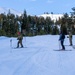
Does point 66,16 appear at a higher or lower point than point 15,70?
higher

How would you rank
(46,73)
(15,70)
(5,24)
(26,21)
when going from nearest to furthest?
(46,73) → (15,70) → (5,24) → (26,21)

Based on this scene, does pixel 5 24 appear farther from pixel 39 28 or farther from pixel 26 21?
pixel 39 28

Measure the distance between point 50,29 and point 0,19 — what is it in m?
13.5

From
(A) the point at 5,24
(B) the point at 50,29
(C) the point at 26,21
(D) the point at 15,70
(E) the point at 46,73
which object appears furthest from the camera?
(B) the point at 50,29

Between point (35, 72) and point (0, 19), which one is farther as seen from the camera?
point (0, 19)

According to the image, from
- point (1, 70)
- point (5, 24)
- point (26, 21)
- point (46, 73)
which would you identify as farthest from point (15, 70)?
point (26, 21)

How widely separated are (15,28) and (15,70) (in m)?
52.1

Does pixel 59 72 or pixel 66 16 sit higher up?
pixel 66 16

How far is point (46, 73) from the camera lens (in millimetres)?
7484

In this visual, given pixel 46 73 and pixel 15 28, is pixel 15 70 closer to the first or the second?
pixel 46 73

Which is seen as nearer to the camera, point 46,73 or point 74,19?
point 46,73

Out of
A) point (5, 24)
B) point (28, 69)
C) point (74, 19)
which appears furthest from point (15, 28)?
point (28, 69)

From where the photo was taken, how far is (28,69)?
27.0ft

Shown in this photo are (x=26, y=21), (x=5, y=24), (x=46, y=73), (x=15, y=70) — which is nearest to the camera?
(x=46, y=73)
